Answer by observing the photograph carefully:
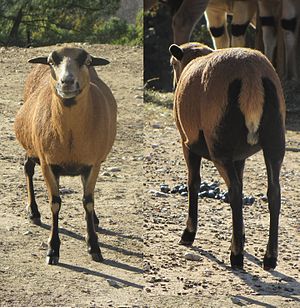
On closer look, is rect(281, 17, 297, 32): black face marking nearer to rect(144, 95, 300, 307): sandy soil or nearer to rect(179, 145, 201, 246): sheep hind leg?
rect(144, 95, 300, 307): sandy soil

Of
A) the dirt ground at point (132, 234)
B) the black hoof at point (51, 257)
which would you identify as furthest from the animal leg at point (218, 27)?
the black hoof at point (51, 257)

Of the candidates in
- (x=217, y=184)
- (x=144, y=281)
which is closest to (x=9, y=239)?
(x=144, y=281)

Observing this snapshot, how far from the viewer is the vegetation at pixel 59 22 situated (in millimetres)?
5727

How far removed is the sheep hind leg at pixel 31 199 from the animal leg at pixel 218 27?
413 centimetres

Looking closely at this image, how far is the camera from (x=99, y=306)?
14.7 ft

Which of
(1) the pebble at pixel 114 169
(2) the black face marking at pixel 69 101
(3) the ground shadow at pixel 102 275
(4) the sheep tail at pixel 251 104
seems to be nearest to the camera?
(4) the sheep tail at pixel 251 104

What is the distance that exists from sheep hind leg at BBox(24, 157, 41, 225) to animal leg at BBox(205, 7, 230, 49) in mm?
4128

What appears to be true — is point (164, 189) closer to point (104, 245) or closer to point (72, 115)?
point (104, 245)

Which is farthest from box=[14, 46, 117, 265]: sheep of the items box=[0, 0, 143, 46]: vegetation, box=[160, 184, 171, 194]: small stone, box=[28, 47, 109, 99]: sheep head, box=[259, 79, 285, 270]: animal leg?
box=[160, 184, 171, 194]: small stone

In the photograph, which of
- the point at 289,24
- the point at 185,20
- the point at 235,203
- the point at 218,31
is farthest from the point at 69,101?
the point at 289,24

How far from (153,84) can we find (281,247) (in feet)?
18.9

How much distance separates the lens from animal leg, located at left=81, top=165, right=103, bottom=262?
16.5 feet

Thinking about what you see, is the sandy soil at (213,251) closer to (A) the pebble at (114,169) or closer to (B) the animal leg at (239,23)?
(A) the pebble at (114,169)

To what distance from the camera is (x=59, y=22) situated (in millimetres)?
5789
